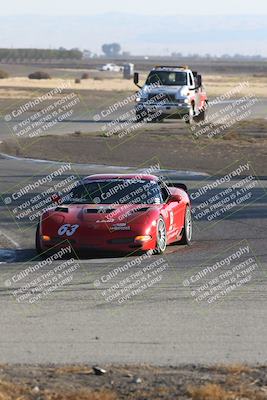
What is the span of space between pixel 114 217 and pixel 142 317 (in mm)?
5572

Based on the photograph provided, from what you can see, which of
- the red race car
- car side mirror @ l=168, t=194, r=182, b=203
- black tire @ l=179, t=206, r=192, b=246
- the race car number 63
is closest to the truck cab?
black tire @ l=179, t=206, r=192, b=246

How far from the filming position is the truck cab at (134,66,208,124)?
44531 millimetres

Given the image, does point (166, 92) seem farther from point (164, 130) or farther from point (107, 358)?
point (107, 358)

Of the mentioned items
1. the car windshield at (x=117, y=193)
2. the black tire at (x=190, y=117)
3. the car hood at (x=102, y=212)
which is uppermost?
the car windshield at (x=117, y=193)

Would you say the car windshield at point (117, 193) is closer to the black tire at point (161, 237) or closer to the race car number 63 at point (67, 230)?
the black tire at point (161, 237)

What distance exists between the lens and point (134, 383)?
327 inches

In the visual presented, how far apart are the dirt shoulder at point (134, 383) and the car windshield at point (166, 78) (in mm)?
37034

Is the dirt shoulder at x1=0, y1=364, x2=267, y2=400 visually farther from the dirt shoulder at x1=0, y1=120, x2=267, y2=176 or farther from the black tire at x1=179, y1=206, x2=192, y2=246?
the dirt shoulder at x1=0, y1=120, x2=267, y2=176

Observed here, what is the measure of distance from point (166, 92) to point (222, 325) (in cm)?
3415

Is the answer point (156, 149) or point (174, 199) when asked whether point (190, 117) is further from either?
point (174, 199)

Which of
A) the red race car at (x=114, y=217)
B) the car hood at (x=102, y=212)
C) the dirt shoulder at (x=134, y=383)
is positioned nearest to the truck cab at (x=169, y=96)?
the red race car at (x=114, y=217)

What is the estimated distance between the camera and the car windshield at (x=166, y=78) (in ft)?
149

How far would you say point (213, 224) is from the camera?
66.6ft

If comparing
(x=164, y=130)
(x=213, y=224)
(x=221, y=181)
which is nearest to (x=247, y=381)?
(x=213, y=224)
